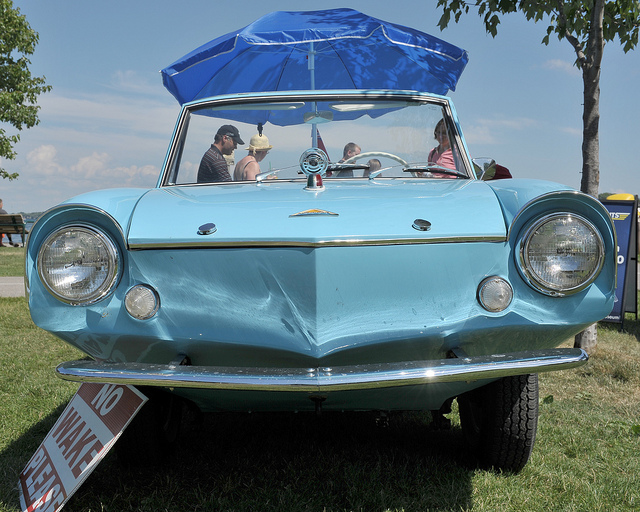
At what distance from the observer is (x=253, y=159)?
313cm

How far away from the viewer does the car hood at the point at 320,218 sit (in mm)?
1704

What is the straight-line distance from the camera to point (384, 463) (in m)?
2.45

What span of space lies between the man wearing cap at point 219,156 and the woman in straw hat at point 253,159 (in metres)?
0.06

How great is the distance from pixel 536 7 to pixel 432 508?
147 inches

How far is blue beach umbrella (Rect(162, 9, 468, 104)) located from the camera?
18.4 feet

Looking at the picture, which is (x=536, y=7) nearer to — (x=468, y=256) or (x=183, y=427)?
(x=468, y=256)

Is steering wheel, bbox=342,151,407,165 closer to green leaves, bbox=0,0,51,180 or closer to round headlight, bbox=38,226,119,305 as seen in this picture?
round headlight, bbox=38,226,119,305

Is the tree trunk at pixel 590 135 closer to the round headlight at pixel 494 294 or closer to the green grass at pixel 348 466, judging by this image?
the green grass at pixel 348 466

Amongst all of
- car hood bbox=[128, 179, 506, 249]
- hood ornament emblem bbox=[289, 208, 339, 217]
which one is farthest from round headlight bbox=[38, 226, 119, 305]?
hood ornament emblem bbox=[289, 208, 339, 217]

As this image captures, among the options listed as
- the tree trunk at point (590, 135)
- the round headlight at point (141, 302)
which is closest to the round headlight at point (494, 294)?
the round headlight at point (141, 302)

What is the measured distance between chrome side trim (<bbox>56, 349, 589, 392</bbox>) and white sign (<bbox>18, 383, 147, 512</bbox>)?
38 cm

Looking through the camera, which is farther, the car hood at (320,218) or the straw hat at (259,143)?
the straw hat at (259,143)

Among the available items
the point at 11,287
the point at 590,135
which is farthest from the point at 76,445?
the point at 11,287

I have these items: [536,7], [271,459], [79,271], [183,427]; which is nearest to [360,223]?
[79,271]
